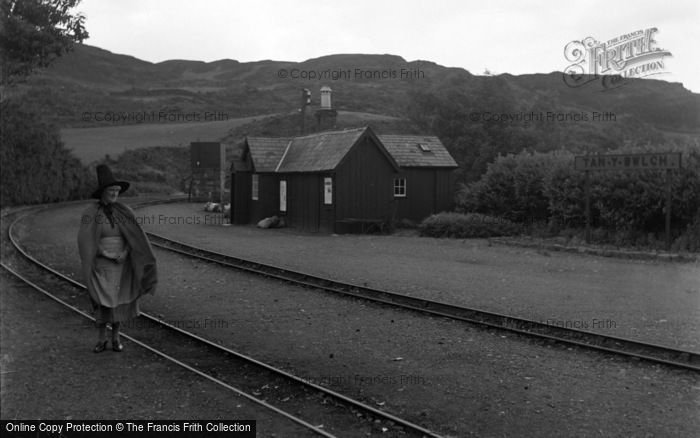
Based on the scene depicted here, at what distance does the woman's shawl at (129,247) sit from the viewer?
759 centimetres

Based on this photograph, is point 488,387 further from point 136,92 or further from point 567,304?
point 136,92

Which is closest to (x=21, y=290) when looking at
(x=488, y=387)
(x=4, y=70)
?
(x=488, y=387)

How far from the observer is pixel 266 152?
31.7 m

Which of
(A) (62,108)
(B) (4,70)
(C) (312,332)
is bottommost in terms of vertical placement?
(C) (312,332)

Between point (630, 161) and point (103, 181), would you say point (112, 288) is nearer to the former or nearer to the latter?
point (103, 181)

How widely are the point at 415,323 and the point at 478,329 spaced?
982 mm

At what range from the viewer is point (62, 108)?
94750 millimetres

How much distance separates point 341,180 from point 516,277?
13.1 meters

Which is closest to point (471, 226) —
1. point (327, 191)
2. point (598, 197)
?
point (598, 197)

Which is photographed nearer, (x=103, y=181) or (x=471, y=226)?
(x=103, y=181)

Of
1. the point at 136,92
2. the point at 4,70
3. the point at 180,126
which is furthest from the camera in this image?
the point at 136,92

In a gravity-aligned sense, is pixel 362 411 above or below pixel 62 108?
below
